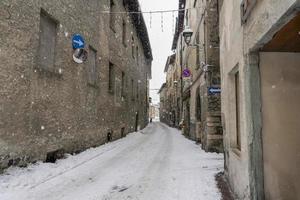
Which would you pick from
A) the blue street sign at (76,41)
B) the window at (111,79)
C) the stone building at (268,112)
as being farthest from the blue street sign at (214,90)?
the window at (111,79)

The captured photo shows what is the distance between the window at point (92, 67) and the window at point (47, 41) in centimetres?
294

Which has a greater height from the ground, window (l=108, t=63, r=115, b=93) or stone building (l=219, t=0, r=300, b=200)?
window (l=108, t=63, r=115, b=93)

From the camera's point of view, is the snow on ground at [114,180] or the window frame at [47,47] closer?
the snow on ground at [114,180]

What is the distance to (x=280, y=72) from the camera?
3.98 metres

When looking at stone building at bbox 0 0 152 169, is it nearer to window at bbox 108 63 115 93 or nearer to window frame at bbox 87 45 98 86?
window frame at bbox 87 45 98 86

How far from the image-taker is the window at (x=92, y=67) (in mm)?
11445

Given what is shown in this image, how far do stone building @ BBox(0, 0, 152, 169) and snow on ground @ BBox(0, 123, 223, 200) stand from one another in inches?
27.9

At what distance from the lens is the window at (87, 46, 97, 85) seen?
37.6 feet

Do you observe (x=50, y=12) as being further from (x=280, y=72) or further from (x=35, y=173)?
(x=280, y=72)

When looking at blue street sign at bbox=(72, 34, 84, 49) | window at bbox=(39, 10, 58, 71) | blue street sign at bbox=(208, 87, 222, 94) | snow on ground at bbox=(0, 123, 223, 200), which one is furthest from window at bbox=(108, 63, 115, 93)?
snow on ground at bbox=(0, 123, 223, 200)

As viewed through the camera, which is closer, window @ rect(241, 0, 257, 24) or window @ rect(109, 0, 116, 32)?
window @ rect(241, 0, 257, 24)

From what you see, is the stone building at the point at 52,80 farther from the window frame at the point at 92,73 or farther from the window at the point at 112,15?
the window at the point at 112,15

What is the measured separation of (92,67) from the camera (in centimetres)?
1184

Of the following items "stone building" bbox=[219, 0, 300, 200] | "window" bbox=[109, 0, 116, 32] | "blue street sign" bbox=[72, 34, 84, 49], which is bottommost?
"stone building" bbox=[219, 0, 300, 200]
